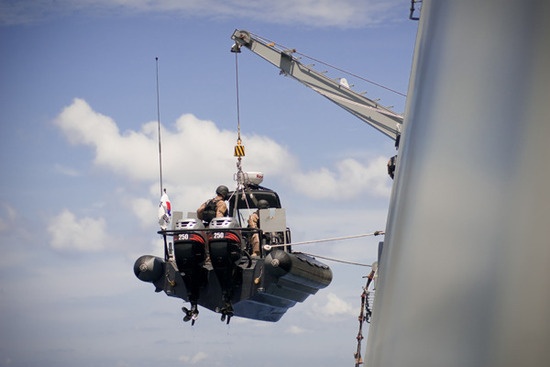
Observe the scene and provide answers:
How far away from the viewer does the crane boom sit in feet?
79.5

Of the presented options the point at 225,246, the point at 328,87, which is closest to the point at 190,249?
the point at 225,246

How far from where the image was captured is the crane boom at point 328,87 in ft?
79.5

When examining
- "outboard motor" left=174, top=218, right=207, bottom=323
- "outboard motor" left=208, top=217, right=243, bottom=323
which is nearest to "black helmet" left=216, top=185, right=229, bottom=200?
"outboard motor" left=174, top=218, right=207, bottom=323

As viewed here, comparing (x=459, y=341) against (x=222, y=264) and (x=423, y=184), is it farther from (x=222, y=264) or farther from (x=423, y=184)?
(x=222, y=264)

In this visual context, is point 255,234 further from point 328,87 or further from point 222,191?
point 328,87

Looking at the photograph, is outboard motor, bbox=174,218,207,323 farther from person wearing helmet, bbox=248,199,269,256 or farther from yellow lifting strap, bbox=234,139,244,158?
yellow lifting strap, bbox=234,139,244,158

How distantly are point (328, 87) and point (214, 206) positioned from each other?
795cm

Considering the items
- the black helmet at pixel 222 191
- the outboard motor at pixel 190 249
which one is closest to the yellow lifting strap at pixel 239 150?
the black helmet at pixel 222 191

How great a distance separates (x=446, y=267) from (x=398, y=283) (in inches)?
5.1

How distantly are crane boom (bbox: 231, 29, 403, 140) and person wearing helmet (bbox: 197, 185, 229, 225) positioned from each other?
207 inches

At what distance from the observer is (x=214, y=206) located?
19188mm

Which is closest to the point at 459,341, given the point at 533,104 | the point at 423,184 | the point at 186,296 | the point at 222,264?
the point at 423,184

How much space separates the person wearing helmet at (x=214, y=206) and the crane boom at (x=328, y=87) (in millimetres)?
5256

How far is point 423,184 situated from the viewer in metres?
1.88
